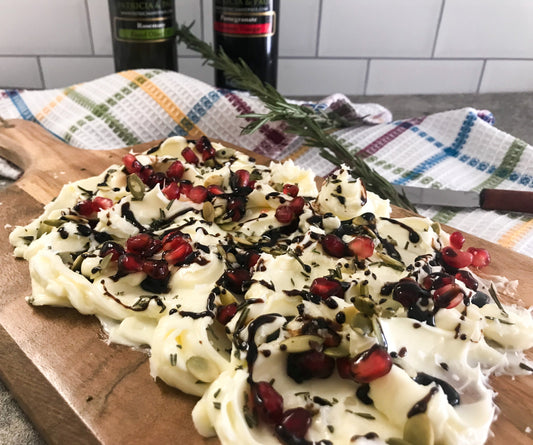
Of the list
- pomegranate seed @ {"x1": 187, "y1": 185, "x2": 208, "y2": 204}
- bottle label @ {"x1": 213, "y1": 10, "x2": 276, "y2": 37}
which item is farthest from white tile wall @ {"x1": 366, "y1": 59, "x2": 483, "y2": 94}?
pomegranate seed @ {"x1": 187, "y1": 185, "x2": 208, "y2": 204}

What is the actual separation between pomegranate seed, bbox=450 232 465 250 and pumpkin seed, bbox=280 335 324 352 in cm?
60

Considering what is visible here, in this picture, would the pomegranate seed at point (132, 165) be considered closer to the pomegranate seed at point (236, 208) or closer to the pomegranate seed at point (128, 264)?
the pomegranate seed at point (236, 208)

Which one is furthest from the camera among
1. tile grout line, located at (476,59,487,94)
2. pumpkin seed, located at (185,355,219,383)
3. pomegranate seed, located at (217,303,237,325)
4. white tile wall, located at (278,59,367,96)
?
tile grout line, located at (476,59,487,94)

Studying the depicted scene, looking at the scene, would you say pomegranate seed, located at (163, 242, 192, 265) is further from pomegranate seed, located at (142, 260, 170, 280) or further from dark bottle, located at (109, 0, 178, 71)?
dark bottle, located at (109, 0, 178, 71)

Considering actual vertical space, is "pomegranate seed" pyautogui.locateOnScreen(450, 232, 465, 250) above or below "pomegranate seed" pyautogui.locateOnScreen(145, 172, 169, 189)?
below

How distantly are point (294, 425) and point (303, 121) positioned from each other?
48.7 inches

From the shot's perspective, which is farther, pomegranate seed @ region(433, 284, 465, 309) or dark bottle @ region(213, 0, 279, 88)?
dark bottle @ region(213, 0, 279, 88)

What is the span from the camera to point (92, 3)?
2.41 meters

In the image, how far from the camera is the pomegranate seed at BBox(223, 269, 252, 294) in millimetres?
1155

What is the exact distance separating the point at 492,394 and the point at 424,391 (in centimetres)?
20

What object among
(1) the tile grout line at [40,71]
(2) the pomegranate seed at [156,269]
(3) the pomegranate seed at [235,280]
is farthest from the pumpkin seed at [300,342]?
(1) the tile grout line at [40,71]

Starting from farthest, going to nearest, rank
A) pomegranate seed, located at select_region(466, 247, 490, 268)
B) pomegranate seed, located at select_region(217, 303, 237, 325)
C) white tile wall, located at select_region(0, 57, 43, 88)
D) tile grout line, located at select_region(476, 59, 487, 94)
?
tile grout line, located at select_region(476, 59, 487, 94) < white tile wall, located at select_region(0, 57, 43, 88) < pomegranate seed, located at select_region(466, 247, 490, 268) < pomegranate seed, located at select_region(217, 303, 237, 325)

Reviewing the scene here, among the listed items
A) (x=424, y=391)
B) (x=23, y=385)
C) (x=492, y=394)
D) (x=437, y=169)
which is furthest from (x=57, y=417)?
(x=437, y=169)

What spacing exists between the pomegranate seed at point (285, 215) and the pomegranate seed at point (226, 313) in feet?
1.08
